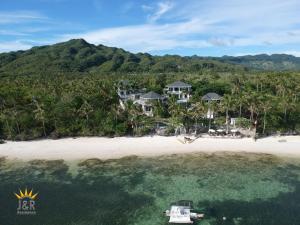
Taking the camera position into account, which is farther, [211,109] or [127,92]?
[127,92]

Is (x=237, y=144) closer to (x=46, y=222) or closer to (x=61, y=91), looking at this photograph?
(x=46, y=222)

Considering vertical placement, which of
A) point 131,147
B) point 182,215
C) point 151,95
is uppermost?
point 151,95

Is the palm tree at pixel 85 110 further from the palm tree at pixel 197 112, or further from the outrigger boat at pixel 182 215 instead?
the outrigger boat at pixel 182 215

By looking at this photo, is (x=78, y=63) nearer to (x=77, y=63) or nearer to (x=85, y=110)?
(x=77, y=63)

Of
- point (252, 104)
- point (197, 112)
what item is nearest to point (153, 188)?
point (197, 112)

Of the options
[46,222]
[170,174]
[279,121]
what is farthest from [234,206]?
[279,121]

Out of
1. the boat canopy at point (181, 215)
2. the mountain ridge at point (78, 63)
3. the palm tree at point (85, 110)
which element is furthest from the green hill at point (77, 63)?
the boat canopy at point (181, 215)
